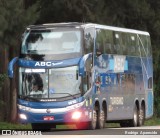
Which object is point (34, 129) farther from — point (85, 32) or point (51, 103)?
point (85, 32)

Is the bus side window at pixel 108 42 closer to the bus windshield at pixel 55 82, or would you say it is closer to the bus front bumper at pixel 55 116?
the bus windshield at pixel 55 82

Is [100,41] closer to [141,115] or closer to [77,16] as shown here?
[77,16]

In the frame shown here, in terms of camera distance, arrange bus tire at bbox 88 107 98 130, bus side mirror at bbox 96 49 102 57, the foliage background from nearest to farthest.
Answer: bus tire at bbox 88 107 98 130
bus side mirror at bbox 96 49 102 57
the foliage background

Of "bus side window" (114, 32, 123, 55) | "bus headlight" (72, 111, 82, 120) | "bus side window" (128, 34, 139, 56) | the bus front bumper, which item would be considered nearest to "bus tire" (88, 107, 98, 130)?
the bus front bumper

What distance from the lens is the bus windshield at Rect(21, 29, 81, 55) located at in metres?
28.2

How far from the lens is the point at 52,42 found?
28344mm

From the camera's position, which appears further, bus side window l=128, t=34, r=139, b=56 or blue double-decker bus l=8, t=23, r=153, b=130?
bus side window l=128, t=34, r=139, b=56

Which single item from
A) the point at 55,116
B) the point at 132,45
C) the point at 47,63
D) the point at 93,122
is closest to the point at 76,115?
the point at 55,116

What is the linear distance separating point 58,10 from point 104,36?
18.1 feet

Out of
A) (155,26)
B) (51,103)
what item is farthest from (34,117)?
(155,26)

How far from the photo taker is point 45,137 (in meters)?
23.9

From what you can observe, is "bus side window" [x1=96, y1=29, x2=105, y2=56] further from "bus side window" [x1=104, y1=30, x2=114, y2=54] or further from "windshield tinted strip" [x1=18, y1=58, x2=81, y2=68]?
"windshield tinted strip" [x1=18, y1=58, x2=81, y2=68]

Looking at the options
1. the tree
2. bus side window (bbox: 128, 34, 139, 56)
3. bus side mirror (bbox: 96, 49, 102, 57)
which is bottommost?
bus side mirror (bbox: 96, 49, 102, 57)

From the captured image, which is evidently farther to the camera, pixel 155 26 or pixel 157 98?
pixel 157 98
